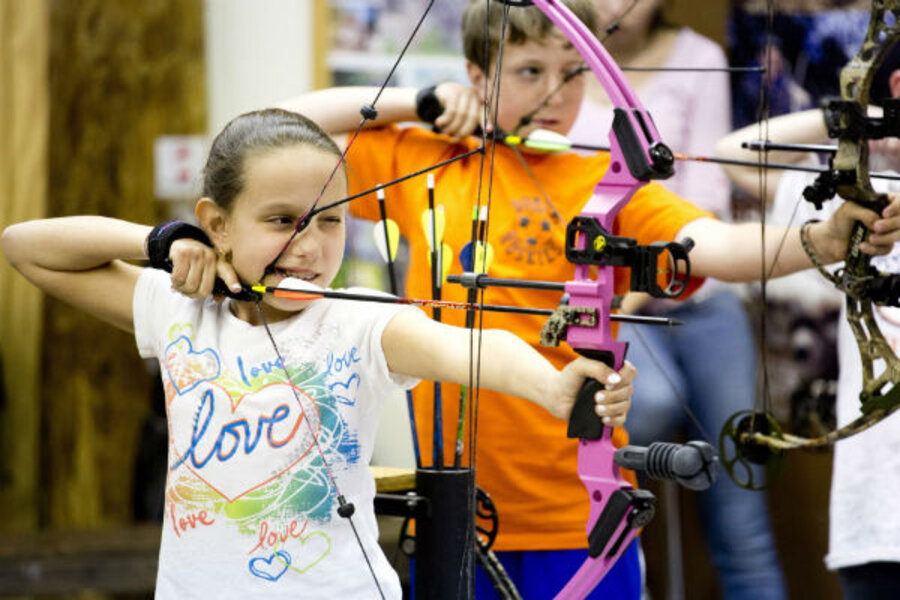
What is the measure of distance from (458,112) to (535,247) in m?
0.19

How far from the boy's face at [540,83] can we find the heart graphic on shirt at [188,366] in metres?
0.52

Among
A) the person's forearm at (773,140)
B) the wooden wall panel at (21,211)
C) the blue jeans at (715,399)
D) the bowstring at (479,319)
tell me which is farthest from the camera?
the wooden wall panel at (21,211)

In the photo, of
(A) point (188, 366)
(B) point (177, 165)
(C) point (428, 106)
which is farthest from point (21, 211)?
(A) point (188, 366)

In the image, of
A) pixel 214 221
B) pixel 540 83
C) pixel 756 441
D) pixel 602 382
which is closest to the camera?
pixel 602 382

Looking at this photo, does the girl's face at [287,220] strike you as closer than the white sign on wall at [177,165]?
Yes

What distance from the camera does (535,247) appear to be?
1687 mm

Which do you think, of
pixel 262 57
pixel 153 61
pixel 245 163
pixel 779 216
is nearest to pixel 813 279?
pixel 779 216

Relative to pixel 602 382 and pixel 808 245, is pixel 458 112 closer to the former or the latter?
pixel 808 245

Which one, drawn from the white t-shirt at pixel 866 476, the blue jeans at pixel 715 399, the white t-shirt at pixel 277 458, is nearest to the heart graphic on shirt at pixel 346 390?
the white t-shirt at pixel 277 458

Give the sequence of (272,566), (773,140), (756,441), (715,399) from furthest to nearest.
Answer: (715,399) → (773,140) → (756,441) → (272,566)

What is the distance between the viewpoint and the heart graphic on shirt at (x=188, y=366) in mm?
1401

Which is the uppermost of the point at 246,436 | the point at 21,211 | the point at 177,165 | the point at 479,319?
the point at 177,165

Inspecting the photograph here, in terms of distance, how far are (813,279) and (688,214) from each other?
143 cm

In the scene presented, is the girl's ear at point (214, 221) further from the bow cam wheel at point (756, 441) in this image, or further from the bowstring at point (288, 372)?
the bow cam wheel at point (756, 441)
